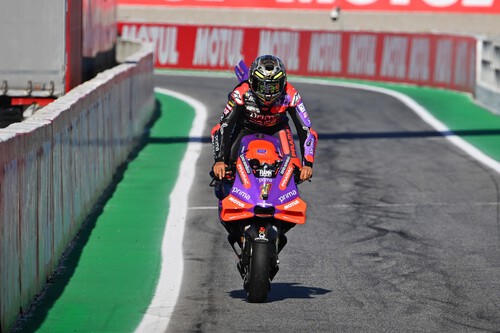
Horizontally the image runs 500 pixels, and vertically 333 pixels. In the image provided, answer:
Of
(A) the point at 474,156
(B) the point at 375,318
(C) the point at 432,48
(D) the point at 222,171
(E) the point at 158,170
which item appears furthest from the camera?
(C) the point at 432,48

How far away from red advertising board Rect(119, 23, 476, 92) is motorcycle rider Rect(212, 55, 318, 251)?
2369cm

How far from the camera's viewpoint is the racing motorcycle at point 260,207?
10.8m

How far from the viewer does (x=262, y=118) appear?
11672mm

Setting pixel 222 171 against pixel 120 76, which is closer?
pixel 222 171

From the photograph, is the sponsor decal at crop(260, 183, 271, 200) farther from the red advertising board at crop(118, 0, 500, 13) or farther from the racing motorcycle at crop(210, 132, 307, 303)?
the red advertising board at crop(118, 0, 500, 13)

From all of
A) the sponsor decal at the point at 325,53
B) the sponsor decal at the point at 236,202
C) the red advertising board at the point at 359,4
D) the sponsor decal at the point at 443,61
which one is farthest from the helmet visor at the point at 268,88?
the red advertising board at the point at 359,4

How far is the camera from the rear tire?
35.2ft

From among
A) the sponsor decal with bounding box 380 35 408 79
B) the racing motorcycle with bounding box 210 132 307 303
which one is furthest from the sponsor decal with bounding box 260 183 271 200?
the sponsor decal with bounding box 380 35 408 79

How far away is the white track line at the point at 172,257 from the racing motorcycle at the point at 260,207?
0.73 m

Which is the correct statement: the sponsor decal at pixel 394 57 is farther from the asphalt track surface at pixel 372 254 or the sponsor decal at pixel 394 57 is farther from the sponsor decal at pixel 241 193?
the sponsor decal at pixel 241 193

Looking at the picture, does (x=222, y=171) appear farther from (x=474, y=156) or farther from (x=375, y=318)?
(x=474, y=156)

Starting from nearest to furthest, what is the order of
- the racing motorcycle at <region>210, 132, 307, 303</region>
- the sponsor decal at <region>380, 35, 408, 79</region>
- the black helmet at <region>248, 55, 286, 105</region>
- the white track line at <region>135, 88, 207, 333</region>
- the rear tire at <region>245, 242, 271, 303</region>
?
the white track line at <region>135, 88, 207, 333</region>, the rear tire at <region>245, 242, 271, 303</region>, the racing motorcycle at <region>210, 132, 307, 303</region>, the black helmet at <region>248, 55, 286, 105</region>, the sponsor decal at <region>380, 35, 408, 79</region>

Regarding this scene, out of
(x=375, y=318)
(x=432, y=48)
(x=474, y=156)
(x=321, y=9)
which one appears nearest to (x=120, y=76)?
(x=474, y=156)

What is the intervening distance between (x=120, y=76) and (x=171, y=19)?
1263 inches
